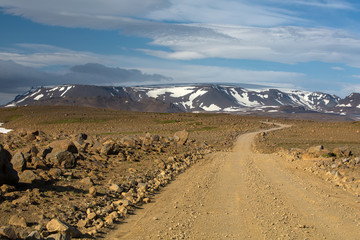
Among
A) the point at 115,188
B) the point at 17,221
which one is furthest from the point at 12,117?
the point at 17,221

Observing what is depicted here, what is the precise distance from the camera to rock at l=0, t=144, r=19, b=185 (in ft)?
36.4

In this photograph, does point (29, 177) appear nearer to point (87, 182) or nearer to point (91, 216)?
point (87, 182)

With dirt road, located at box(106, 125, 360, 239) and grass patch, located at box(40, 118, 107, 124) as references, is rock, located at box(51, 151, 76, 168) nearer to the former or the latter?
dirt road, located at box(106, 125, 360, 239)

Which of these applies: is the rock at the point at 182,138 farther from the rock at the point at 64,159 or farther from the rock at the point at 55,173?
the rock at the point at 55,173

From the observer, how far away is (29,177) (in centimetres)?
1252

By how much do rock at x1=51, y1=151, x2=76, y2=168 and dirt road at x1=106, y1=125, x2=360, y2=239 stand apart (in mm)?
4235

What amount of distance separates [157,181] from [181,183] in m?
1.05

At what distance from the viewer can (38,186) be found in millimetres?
12461

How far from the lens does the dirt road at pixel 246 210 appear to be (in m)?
9.64

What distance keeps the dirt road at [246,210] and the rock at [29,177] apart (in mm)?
3761

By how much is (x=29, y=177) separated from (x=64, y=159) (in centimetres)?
345

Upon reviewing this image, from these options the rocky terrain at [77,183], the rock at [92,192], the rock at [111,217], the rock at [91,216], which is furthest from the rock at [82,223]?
the rock at [92,192]

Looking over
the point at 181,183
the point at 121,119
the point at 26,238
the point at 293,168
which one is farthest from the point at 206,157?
A: the point at 121,119

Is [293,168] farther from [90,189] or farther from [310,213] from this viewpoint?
[90,189]
